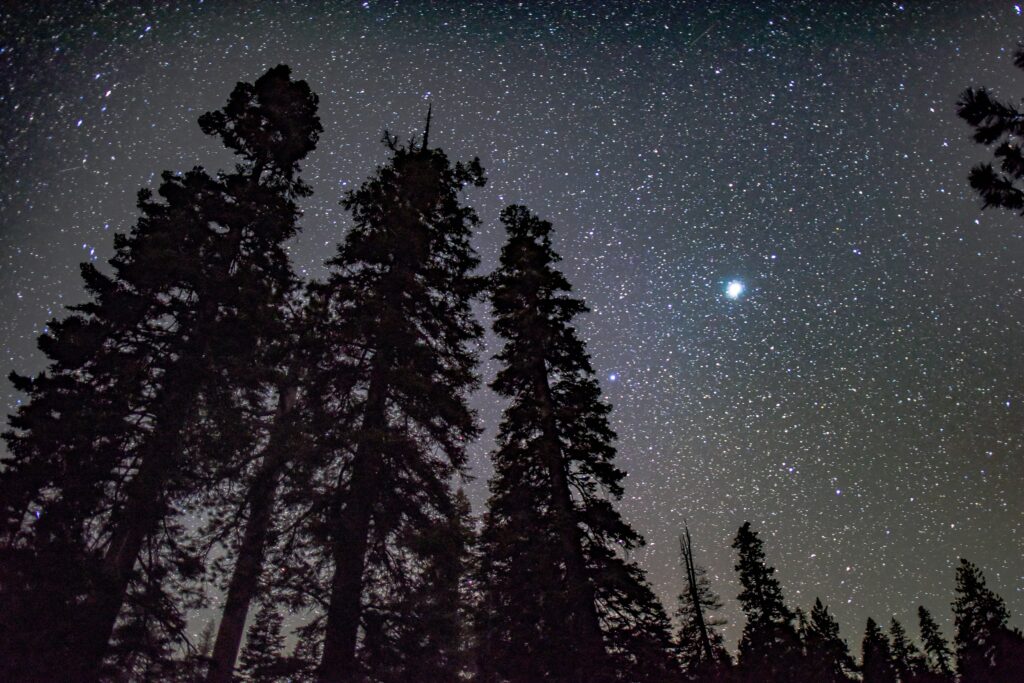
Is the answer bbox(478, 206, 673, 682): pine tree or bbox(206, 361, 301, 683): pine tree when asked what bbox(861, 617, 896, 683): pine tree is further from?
bbox(206, 361, 301, 683): pine tree

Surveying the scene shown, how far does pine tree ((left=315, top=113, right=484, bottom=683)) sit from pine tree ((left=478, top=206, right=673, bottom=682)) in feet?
7.50

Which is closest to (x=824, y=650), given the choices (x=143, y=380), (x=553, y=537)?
(x=553, y=537)

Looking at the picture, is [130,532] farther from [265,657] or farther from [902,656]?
[902,656]

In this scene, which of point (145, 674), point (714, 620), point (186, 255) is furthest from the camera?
point (714, 620)

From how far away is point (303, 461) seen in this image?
33.7 feet

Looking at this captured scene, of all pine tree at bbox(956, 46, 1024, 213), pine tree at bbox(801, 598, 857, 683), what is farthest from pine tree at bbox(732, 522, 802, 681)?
pine tree at bbox(956, 46, 1024, 213)

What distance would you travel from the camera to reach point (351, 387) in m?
11.4

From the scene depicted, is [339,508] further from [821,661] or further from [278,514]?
[821,661]


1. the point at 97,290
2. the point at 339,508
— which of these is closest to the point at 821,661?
the point at 339,508

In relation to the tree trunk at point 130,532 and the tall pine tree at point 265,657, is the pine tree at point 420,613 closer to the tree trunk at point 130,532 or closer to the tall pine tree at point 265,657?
the tall pine tree at point 265,657

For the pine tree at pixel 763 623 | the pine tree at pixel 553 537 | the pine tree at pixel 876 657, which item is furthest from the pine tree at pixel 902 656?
the pine tree at pixel 553 537

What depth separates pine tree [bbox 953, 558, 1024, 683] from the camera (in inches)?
1519

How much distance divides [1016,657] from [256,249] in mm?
54689

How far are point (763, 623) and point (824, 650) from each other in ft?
34.1
